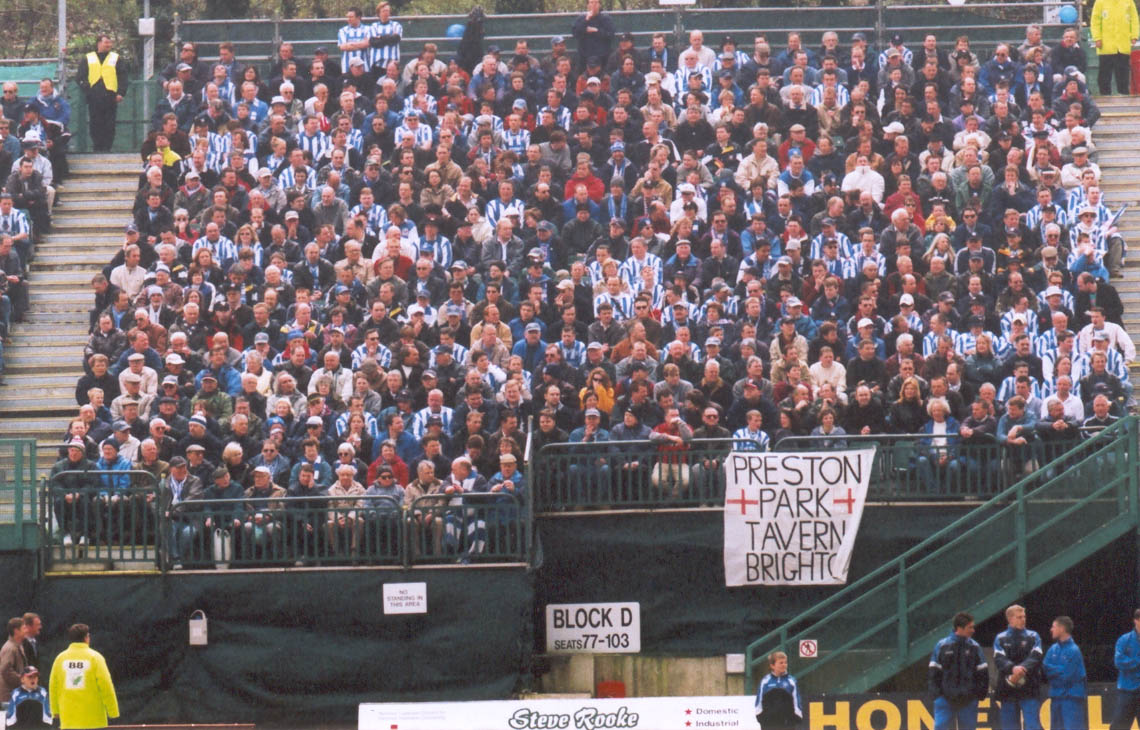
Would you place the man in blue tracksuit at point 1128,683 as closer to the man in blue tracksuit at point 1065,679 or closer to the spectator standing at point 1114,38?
the man in blue tracksuit at point 1065,679

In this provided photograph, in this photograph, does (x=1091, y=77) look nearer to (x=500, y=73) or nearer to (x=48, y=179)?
(x=500, y=73)

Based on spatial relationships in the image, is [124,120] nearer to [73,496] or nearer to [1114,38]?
[73,496]

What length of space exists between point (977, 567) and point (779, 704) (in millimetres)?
3873

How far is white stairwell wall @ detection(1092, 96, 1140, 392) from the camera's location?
95.3ft

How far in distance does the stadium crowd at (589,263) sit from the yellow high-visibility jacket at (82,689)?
356cm

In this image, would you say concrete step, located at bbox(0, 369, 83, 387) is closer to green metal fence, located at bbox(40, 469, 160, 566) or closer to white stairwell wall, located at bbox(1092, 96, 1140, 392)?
green metal fence, located at bbox(40, 469, 160, 566)

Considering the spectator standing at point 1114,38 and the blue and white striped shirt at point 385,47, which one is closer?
A: the blue and white striped shirt at point 385,47

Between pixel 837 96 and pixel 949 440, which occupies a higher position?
pixel 837 96

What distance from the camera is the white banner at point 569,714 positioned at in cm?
2131

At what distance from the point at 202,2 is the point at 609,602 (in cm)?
2222

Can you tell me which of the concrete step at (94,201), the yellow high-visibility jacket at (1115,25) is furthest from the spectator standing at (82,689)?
the yellow high-visibility jacket at (1115,25)

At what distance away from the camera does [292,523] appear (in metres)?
24.4

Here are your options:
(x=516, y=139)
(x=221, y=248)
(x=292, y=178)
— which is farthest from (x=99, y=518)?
(x=516, y=139)

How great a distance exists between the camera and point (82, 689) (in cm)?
2111
